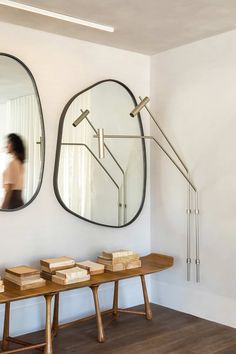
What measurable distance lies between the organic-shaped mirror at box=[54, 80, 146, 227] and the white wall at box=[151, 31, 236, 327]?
9.6 inches

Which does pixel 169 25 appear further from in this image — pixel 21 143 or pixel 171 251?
pixel 171 251

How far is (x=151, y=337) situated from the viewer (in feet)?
10.9

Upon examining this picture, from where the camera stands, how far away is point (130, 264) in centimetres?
355

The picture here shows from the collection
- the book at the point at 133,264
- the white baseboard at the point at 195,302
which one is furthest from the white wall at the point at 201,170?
the book at the point at 133,264

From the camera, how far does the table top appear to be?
108 inches

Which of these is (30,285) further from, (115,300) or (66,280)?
(115,300)

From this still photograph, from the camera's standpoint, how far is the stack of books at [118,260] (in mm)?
3447

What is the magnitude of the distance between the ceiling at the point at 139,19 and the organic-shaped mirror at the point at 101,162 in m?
0.44

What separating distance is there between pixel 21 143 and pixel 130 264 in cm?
127

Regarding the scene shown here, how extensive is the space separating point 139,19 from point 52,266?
1886mm

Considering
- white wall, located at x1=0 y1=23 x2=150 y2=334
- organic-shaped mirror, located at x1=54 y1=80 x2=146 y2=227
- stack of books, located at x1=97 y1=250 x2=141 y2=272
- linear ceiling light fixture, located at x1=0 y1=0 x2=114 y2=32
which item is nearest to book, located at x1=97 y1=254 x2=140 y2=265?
stack of books, located at x1=97 y1=250 x2=141 y2=272

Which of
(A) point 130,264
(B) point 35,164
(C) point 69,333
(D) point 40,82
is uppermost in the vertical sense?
(D) point 40,82

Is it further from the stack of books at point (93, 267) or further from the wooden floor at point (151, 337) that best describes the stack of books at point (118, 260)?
the wooden floor at point (151, 337)

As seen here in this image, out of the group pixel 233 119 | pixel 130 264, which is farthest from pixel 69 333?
pixel 233 119
